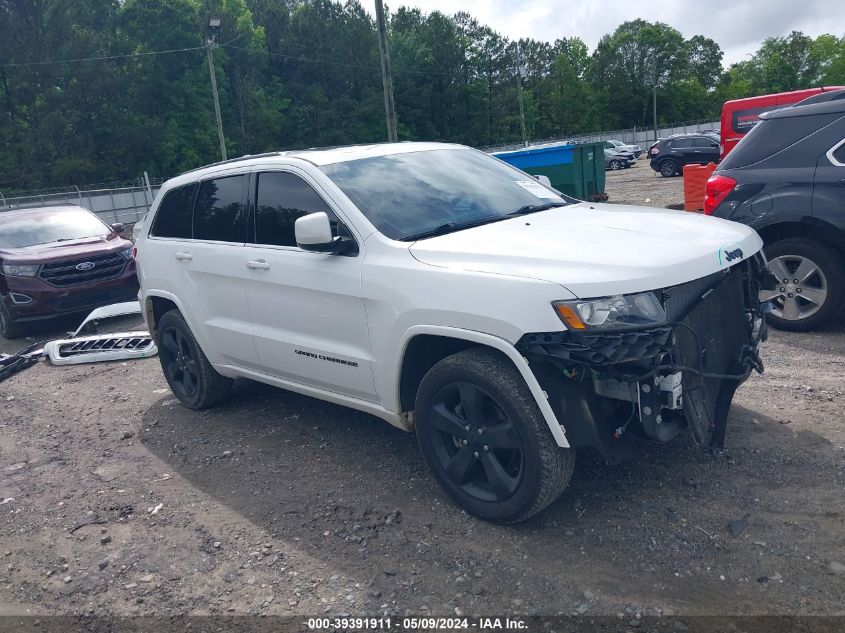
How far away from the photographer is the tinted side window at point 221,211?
5.02 m

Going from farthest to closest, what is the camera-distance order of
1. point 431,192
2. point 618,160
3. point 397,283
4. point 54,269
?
point 618,160
point 54,269
point 431,192
point 397,283

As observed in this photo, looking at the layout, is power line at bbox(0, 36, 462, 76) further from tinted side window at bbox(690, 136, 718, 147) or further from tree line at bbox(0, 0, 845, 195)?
tinted side window at bbox(690, 136, 718, 147)

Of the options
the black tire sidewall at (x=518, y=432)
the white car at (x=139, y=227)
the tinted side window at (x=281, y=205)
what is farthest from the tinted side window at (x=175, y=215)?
the black tire sidewall at (x=518, y=432)

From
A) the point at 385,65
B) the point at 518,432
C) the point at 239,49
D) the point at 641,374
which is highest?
the point at 239,49

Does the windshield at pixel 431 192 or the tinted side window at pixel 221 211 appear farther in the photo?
the tinted side window at pixel 221 211

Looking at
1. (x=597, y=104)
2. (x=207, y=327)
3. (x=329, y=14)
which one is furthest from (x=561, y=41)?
(x=207, y=327)

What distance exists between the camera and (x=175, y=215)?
5.74 m

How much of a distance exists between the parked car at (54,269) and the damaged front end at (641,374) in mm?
8484

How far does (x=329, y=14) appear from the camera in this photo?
243 ft

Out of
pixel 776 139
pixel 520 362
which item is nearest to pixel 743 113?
pixel 776 139

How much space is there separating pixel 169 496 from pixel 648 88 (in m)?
96.8

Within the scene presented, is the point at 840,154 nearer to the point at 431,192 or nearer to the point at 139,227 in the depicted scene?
the point at 431,192

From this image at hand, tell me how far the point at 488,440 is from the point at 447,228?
1239 millimetres

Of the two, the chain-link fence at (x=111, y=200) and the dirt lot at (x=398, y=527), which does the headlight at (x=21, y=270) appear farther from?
the chain-link fence at (x=111, y=200)
